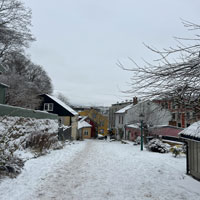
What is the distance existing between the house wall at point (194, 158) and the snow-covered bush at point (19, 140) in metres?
6.40

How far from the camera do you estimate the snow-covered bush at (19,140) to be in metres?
6.13

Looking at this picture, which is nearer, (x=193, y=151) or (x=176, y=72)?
(x=176, y=72)

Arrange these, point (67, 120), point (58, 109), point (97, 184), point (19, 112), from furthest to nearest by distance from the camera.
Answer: point (67, 120) < point (58, 109) < point (19, 112) < point (97, 184)

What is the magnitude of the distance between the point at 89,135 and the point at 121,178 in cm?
4078

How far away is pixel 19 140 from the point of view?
29.1 ft

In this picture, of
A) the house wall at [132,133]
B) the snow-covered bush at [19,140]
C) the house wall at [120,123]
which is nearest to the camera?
the snow-covered bush at [19,140]

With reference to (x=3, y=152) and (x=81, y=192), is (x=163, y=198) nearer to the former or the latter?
(x=81, y=192)

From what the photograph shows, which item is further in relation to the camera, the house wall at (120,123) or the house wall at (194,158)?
the house wall at (120,123)

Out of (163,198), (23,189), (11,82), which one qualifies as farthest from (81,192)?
(11,82)

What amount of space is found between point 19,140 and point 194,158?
25.6 feet

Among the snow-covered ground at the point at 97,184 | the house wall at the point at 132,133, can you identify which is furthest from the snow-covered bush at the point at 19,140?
the house wall at the point at 132,133

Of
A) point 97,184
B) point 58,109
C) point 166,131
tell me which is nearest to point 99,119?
point 58,109

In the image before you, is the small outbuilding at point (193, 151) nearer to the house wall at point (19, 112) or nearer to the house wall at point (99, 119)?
the house wall at point (19, 112)

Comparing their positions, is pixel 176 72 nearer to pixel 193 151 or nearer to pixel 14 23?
pixel 193 151
